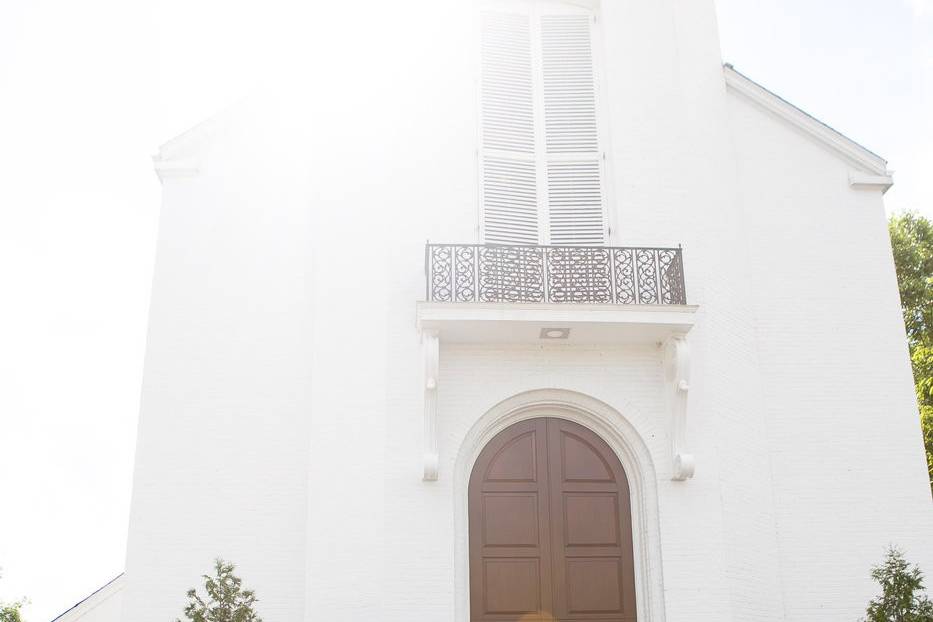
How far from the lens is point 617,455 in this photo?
538 inches

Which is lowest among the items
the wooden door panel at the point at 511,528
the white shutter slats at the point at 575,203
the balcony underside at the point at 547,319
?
the wooden door panel at the point at 511,528

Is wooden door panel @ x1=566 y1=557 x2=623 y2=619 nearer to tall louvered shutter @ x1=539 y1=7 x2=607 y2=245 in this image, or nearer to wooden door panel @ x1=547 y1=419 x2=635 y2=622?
wooden door panel @ x1=547 y1=419 x2=635 y2=622

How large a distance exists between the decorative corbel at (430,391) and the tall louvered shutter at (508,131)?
212 cm

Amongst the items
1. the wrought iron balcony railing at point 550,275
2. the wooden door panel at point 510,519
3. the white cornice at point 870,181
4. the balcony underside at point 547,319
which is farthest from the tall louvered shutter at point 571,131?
the white cornice at point 870,181

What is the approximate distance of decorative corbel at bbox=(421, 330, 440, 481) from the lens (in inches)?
508

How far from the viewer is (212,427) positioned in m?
14.1

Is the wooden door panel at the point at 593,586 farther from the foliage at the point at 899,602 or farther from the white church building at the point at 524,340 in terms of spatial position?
the foliage at the point at 899,602

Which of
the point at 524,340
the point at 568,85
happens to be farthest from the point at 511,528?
the point at 568,85

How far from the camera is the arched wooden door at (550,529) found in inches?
506

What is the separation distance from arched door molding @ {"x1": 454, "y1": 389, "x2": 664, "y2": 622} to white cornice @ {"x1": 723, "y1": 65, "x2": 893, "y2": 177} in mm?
5923

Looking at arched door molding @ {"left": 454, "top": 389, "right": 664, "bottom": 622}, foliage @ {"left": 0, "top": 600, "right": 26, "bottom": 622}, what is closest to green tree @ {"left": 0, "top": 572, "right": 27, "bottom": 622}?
foliage @ {"left": 0, "top": 600, "right": 26, "bottom": 622}

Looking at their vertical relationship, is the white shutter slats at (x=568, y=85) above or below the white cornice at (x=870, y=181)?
above

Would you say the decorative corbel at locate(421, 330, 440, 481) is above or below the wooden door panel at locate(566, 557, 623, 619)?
above

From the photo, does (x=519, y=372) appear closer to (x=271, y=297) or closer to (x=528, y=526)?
(x=528, y=526)
